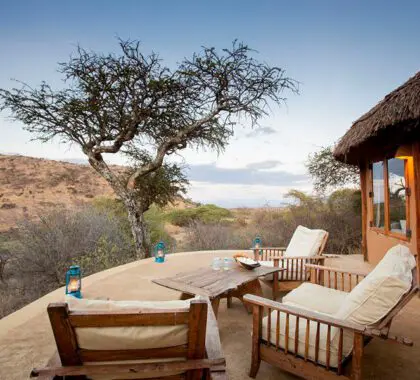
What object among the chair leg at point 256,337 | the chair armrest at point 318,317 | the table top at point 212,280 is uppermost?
the chair armrest at point 318,317

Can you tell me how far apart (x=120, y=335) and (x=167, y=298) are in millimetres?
2805

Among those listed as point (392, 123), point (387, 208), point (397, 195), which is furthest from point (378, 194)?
point (392, 123)

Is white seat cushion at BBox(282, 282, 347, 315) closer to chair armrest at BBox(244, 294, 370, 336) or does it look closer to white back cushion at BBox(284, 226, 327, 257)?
chair armrest at BBox(244, 294, 370, 336)

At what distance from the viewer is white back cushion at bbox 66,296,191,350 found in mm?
1237

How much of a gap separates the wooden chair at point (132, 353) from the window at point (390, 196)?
4.44 meters

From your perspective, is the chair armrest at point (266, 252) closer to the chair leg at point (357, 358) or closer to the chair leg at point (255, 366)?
the chair leg at point (255, 366)

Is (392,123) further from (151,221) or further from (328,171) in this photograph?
(151,221)

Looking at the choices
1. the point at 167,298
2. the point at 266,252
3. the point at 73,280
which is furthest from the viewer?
the point at 266,252

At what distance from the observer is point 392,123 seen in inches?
163

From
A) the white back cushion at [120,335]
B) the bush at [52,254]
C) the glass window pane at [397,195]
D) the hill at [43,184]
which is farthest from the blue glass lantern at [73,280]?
the hill at [43,184]

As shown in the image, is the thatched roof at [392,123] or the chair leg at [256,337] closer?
the chair leg at [256,337]

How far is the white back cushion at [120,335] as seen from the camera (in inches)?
48.7

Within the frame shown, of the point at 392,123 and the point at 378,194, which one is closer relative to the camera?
the point at 392,123

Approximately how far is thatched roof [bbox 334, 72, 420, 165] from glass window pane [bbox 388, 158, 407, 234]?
1.09 feet
